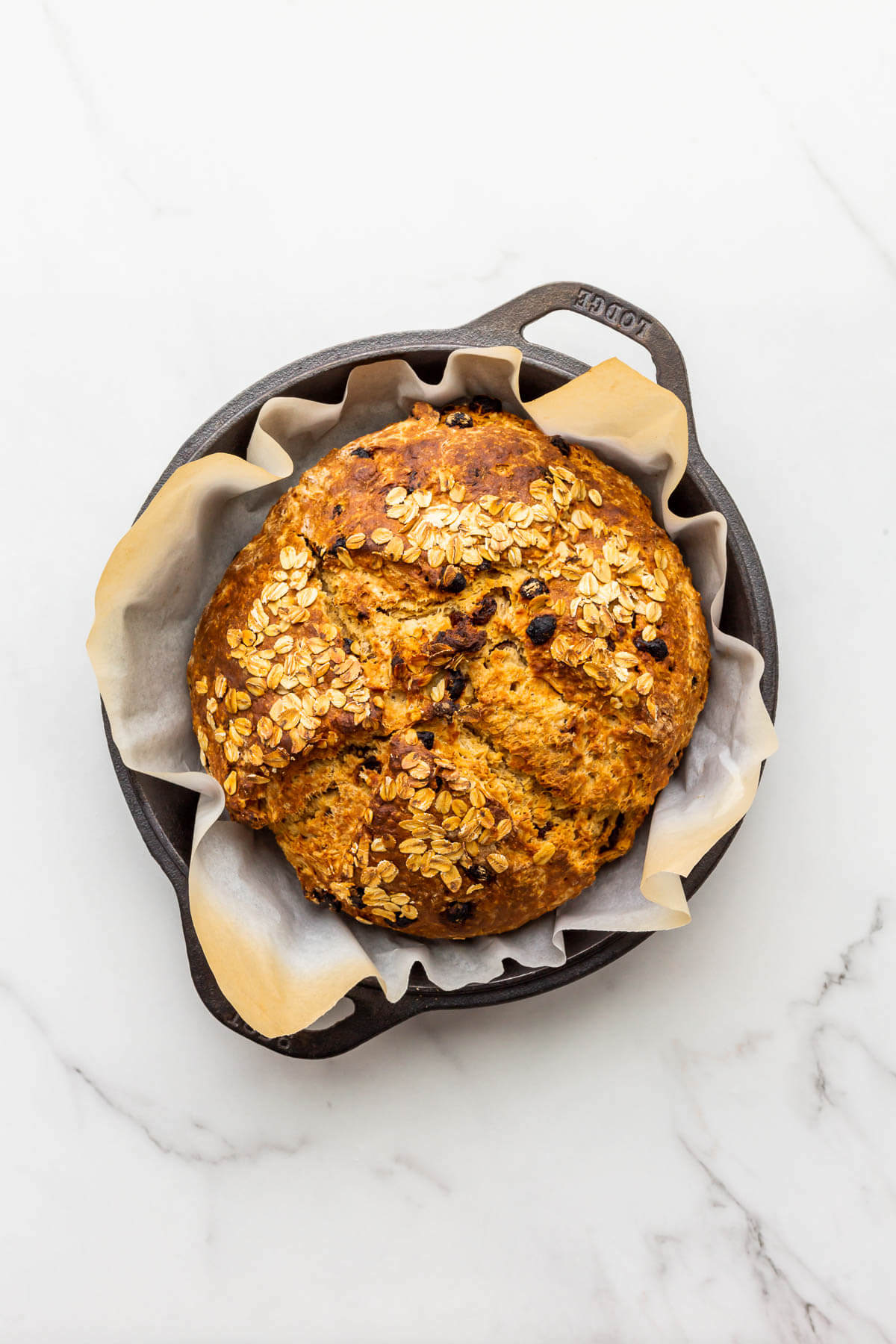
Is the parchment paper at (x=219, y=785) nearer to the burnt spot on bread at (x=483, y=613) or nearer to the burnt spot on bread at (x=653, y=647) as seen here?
the burnt spot on bread at (x=653, y=647)

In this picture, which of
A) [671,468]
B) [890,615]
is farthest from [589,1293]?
[671,468]

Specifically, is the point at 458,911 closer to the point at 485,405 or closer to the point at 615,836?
the point at 615,836

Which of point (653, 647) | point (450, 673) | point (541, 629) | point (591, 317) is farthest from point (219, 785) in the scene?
point (591, 317)

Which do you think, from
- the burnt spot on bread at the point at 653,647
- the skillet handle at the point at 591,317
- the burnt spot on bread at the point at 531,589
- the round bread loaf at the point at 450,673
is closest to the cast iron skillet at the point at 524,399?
the skillet handle at the point at 591,317

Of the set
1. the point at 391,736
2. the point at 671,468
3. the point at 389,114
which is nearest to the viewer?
the point at 391,736

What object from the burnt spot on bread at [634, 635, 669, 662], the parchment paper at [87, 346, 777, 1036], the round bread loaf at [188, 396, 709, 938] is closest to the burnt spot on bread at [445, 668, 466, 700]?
the round bread loaf at [188, 396, 709, 938]

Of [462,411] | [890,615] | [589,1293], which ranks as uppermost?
[462,411]

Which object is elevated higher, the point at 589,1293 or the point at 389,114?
the point at 389,114

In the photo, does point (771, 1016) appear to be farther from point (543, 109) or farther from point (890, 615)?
point (543, 109)
